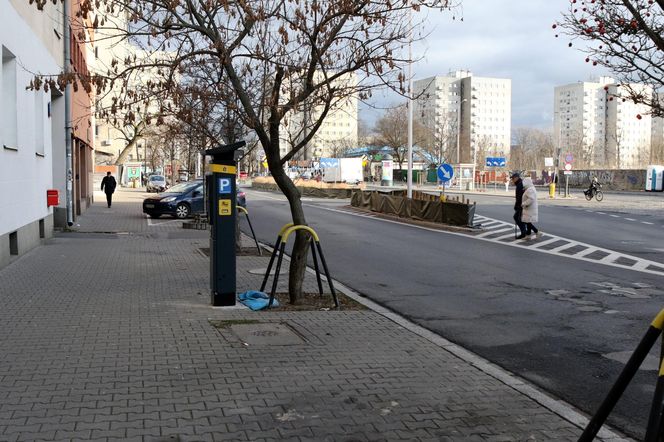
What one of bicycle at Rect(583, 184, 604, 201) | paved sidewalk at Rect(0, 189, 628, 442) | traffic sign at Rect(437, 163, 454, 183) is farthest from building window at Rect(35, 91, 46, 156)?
bicycle at Rect(583, 184, 604, 201)

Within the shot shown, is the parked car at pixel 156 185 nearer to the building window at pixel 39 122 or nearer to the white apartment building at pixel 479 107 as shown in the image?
the building window at pixel 39 122

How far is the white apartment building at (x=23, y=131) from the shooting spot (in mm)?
12219

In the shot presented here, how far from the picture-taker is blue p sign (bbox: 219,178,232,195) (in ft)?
29.0

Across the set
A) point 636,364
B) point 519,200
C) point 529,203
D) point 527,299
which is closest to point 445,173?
point 519,200

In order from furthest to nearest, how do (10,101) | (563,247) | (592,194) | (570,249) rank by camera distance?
(592,194) → (563,247) → (570,249) → (10,101)

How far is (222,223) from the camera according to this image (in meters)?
8.81

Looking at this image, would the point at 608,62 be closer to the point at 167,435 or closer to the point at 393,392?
the point at 393,392

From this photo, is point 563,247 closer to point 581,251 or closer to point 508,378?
point 581,251

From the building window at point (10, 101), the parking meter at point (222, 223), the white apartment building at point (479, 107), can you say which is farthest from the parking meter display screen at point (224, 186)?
the white apartment building at point (479, 107)

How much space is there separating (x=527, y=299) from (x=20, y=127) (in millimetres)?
10695

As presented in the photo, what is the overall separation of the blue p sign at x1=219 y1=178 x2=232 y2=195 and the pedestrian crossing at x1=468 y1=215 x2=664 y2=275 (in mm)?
9117

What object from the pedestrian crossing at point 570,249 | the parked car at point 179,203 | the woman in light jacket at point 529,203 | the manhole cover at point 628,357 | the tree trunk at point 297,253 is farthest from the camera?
the parked car at point 179,203

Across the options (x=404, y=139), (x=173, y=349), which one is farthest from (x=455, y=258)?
(x=404, y=139)

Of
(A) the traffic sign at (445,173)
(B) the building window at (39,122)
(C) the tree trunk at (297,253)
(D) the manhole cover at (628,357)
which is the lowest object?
(D) the manhole cover at (628,357)
